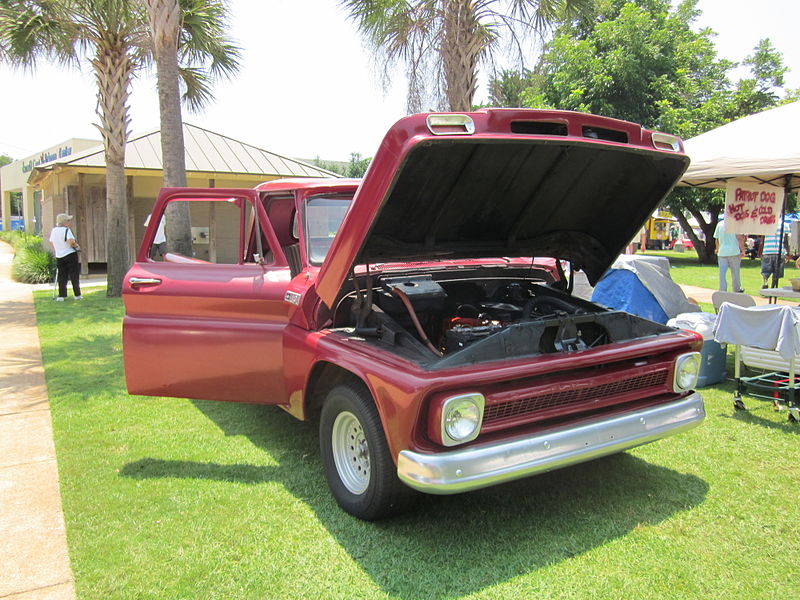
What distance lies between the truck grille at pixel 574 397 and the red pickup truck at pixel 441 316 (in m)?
0.01

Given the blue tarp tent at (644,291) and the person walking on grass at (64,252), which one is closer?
the blue tarp tent at (644,291)

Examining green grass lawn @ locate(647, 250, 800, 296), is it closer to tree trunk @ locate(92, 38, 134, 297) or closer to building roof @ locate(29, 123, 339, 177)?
building roof @ locate(29, 123, 339, 177)

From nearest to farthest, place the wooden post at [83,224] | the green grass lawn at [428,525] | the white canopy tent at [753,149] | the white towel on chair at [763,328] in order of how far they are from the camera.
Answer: the green grass lawn at [428,525] < the white towel on chair at [763,328] < the white canopy tent at [753,149] < the wooden post at [83,224]

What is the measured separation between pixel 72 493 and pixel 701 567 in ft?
12.0

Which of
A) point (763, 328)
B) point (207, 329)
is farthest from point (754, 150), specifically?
point (207, 329)

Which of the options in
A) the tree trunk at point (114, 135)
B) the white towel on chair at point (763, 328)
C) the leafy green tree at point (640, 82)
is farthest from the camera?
the leafy green tree at point (640, 82)

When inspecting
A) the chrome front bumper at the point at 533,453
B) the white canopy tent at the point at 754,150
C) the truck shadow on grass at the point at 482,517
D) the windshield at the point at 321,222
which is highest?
the white canopy tent at the point at 754,150

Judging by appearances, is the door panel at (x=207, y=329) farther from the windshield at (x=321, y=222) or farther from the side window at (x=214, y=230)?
the side window at (x=214, y=230)

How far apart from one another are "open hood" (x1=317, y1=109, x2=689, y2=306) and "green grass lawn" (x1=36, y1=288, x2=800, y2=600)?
1376 mm

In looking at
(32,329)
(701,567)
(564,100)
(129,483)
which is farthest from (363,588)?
(564,100)

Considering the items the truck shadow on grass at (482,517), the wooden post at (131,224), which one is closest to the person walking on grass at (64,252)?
the wooden post at (131,224)

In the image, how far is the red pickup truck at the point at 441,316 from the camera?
2.82 meters

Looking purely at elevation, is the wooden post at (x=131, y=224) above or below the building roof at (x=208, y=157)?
below

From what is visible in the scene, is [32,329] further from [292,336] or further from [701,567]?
[701,567]
